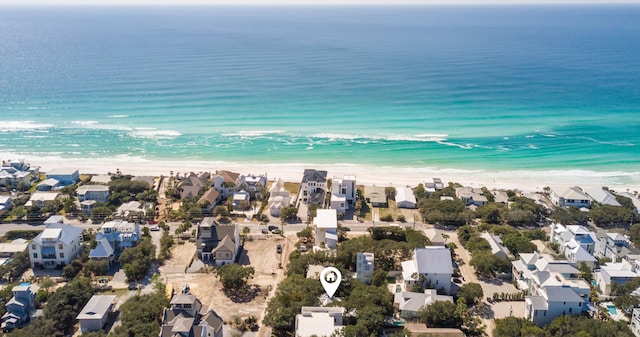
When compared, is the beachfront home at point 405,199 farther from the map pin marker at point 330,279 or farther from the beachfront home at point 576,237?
the map pin marker at point 330,279

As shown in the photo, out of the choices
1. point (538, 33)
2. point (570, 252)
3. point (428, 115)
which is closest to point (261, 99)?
point (428, 115)

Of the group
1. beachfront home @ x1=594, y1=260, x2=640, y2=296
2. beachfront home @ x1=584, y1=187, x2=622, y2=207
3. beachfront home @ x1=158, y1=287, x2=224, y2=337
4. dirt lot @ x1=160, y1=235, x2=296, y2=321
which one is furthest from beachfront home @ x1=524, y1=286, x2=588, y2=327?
beachfront home @ x1=584, y1=187, x2=622, y2=207

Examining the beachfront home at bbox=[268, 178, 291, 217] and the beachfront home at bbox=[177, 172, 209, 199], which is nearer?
the beachfront home at bbox=[268, 178, 291, 217]

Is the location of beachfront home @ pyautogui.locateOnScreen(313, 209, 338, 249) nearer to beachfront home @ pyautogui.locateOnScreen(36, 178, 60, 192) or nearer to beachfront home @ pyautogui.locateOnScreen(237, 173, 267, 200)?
beachfront home @ pyautogui.locateOnScreen(237, 173, 267, 200)

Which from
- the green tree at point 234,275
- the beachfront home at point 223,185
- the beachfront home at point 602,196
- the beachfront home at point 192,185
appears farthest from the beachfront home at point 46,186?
the beachfront home at point 602,196

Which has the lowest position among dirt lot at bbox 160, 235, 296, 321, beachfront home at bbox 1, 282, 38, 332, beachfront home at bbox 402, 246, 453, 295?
beachfront home at bbox 1, 282, 38, 332

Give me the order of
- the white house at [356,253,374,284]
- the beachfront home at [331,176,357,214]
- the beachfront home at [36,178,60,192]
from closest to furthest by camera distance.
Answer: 1. the white house at [356,253,374,284]
2. the beachfront home at [331,176,357,214]
3. the beachfront home at [36,178,60,192]

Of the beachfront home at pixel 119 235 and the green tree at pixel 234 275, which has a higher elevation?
the beachfront home at pixel 119 235
